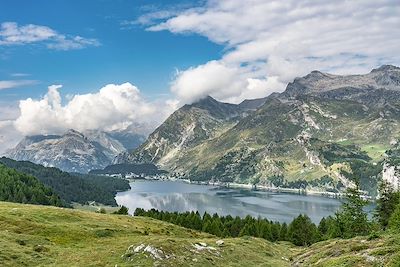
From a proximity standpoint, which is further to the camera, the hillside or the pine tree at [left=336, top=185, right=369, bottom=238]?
the pine tree at [left=336, top=185, right=369, bottom=238]

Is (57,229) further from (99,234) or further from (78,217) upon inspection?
(78,217)

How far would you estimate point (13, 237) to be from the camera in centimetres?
5497

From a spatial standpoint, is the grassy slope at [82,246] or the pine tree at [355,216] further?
the pine tree at [355,216]

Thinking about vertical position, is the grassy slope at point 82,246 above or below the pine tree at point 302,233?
above

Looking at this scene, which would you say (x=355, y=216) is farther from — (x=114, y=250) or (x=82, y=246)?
(x=82, y=246)

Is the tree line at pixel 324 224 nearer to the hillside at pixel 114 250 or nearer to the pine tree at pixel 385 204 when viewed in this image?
the pine tree at pixel 385 204

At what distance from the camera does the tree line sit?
107188mm

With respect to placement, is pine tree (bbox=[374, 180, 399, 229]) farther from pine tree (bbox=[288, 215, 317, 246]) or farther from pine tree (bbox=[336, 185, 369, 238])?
pine tree (bbox=[288, 215, 317, 246])

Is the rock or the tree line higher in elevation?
the rock

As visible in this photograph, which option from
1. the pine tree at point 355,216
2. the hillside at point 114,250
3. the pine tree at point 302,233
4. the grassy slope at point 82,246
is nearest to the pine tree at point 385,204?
the pine tree at point 355,216

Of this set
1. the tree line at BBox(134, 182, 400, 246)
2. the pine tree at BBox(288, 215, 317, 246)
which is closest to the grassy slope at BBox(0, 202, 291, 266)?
the tree line at BBox(134, 182, 400, 246)

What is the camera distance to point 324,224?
15100 cm

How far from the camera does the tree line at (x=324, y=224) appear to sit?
107 meters

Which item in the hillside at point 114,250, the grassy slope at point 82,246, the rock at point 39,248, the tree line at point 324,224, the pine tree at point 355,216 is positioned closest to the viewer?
the hillside at point 114,250
